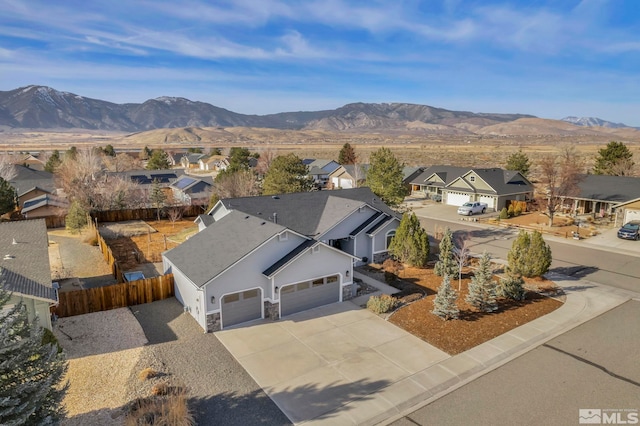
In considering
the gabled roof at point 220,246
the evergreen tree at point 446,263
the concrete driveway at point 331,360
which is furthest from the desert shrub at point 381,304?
the gabled roof at point 220,246

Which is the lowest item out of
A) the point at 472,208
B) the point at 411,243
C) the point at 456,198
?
the point at 472,208

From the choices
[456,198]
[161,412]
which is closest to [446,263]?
[161,412]

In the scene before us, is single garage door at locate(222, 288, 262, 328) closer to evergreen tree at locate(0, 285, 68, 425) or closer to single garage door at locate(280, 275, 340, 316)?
single garage door at locate(280, 275, 340, 316)

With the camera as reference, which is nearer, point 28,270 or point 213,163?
point 28,270

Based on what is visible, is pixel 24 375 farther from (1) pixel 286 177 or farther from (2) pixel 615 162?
(2) pixel 615 162

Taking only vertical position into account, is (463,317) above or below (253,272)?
below

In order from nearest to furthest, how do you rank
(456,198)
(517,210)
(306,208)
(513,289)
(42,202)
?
(513,289) → (306,208) → (42,202) → (517,210) → (456,198)

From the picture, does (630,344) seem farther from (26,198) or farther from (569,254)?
(26,198)

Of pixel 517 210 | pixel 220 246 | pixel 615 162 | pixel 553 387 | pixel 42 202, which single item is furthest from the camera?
pixel 615 162
